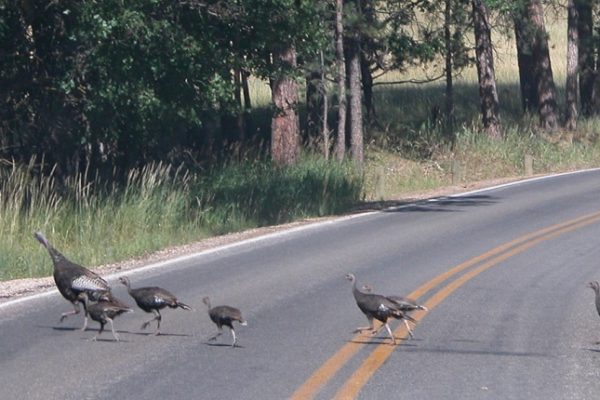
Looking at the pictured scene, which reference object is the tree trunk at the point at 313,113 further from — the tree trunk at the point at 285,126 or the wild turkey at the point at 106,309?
the wild turkey at the point at 106,309

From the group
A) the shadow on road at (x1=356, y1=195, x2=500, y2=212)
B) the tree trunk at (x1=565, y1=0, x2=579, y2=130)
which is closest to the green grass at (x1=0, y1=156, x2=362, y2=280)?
the shadow on road at (x1=356, y1=195, x2=500, y2=212)

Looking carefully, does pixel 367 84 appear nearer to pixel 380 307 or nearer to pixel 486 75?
pixel 486 75

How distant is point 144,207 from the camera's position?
18.8 m

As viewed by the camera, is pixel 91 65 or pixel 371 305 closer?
pixel 371 305

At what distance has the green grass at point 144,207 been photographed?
16672 mm

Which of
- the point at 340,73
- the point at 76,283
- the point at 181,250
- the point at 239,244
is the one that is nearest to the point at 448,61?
the point at 340,73

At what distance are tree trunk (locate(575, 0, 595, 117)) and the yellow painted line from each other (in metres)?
23.9

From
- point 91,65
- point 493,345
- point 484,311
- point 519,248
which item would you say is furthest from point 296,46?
point 493,345

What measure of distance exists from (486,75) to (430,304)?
26300 millimetres

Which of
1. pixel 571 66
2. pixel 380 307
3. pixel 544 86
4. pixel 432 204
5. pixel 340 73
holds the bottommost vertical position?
pixel 432 204

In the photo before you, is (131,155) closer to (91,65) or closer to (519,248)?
(91,65)

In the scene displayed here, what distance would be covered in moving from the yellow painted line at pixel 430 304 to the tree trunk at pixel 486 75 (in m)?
15.8

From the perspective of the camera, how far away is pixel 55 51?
67.6 ft

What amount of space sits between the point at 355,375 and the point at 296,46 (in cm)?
1283
